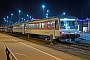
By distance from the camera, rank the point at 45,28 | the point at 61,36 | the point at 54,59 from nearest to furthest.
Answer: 1. the point at 54,59
2. the point at 61,36
3. the point at 45,28

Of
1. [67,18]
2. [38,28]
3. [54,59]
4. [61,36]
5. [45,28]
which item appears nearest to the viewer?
[54,59]

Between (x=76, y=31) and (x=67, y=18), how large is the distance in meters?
2.13

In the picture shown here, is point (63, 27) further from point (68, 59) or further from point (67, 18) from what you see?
point (68, 59)

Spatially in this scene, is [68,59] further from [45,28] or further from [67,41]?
[45,28]

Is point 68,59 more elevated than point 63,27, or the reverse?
point 63,27

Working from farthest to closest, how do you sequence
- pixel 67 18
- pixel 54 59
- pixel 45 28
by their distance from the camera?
1. pixel 45 28
2. pixel 67 18
3. pixel 54 59

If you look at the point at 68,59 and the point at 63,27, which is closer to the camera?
the point at 68,59

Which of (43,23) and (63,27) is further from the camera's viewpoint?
(43,23)

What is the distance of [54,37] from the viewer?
29.3 metres

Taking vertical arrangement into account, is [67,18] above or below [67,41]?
above

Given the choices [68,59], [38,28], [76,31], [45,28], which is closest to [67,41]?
[76,31]

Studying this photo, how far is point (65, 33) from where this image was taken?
2811cm

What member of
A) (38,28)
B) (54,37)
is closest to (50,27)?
(54,37)

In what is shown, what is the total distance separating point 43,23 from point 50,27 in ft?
13.9
